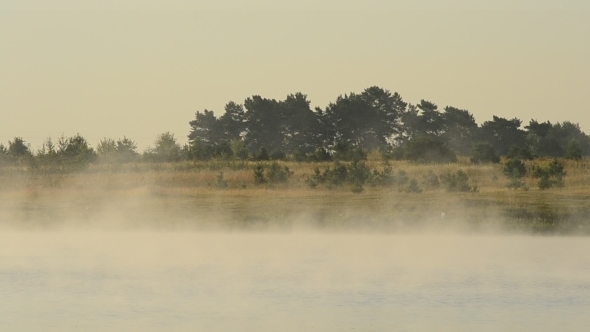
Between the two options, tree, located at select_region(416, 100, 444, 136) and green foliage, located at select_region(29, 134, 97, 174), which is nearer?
green foliage, located at select_region(29, 134, 97, 174)

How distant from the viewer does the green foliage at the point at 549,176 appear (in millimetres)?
48844

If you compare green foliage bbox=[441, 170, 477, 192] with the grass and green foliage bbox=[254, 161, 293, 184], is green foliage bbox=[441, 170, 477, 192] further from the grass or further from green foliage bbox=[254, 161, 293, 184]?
green foliage bbox=[254, 161, 293, 184]

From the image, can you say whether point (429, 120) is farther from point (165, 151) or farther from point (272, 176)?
point (272, 176)

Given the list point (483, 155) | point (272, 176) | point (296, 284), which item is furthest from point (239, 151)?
point (296, 284)

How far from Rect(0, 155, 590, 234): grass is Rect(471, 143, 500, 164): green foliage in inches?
330

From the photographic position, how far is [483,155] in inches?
2867

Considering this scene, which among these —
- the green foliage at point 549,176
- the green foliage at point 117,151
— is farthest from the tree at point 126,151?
the green foliage at point 549,176

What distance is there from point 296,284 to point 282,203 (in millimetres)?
20185

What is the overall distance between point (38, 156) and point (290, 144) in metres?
44.4

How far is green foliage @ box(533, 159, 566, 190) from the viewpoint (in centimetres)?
4884

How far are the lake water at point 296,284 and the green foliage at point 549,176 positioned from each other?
1145 cm

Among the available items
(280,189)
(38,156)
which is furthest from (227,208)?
(38,156)

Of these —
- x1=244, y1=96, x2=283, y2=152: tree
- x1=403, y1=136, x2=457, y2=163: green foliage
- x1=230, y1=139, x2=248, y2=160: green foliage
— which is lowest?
x1=403, y1=136, x2=457, y2=163: green foliage

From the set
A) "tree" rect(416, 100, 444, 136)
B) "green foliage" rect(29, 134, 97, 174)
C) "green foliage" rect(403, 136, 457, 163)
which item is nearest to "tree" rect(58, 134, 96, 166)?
"green foliage" rect(29, 134, 97, 174)
